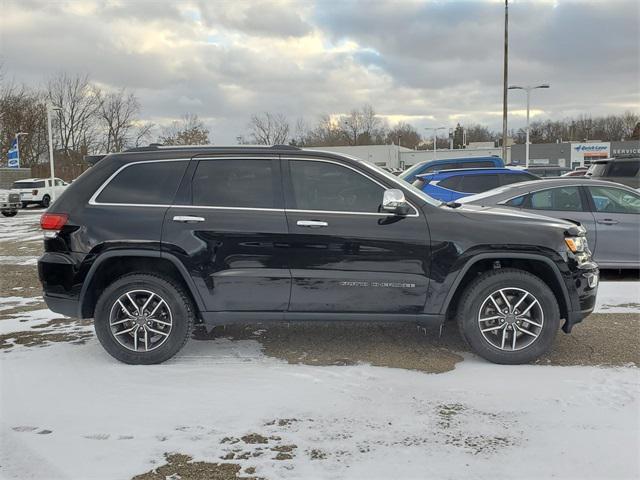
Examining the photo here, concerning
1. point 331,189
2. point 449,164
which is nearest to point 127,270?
point 331,189

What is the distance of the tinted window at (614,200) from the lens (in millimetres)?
7785

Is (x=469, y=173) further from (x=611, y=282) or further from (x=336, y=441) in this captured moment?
(x=336, y=441)

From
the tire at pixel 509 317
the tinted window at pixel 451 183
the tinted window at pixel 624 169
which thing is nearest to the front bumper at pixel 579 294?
the tire at pixel 509 317

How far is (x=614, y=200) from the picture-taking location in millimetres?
7828

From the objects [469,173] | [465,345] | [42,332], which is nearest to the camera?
[465,345]

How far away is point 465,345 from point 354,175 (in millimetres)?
1964

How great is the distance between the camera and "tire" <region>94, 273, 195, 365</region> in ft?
14.5

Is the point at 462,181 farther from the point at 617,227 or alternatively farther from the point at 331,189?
the point at 331,189

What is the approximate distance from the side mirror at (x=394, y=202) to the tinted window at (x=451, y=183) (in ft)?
19.6

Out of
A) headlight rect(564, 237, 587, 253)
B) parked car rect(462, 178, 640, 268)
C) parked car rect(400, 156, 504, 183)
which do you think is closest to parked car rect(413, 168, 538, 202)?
parked car rect(400, 156, 504, 183)

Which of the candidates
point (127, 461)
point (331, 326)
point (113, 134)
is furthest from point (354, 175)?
point (113, 134)

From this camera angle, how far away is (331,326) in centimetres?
559

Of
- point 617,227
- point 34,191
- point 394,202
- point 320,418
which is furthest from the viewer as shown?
point 34,191

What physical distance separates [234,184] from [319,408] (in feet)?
6.66
